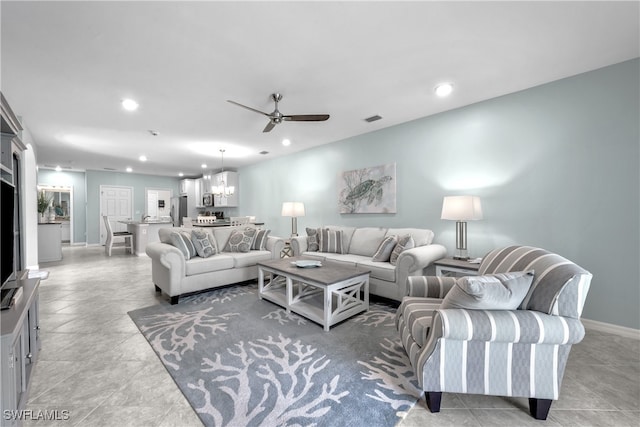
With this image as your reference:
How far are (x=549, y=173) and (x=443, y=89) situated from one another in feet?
4.81

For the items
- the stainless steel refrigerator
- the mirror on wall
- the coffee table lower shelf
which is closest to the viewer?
the coffee table lower shelf

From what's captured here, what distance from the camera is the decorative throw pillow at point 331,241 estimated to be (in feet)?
13.6

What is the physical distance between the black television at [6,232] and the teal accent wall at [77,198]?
343 inches

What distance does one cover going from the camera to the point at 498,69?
8.29ft

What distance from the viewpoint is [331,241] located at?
165 inches

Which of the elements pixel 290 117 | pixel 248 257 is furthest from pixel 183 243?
pixel 290 117

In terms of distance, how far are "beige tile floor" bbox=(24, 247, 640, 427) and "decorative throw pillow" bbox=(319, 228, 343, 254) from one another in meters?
2.59

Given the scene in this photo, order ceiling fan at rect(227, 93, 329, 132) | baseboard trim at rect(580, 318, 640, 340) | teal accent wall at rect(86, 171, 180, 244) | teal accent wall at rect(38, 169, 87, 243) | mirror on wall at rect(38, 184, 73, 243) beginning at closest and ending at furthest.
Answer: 1. baseboard trim at rect(580, 318, 640, 340)
2. ceiling fan at rect(227, 93, 329, 132)
3. mirror on wall at rect(38, 184, 73, 243)
4. teal accent wall at rect(38, 169, 87, 243)
5. teal accent wall at rect(86, 171, 180, 244)

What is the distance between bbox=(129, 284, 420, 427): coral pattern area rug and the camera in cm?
150

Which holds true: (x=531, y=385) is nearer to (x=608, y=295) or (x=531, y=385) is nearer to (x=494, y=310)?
(x=494, y=310)

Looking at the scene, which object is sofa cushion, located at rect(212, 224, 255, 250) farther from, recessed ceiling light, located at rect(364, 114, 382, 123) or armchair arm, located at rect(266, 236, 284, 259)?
recessed ceiling light, located at rect(364, 114, 382, 123)

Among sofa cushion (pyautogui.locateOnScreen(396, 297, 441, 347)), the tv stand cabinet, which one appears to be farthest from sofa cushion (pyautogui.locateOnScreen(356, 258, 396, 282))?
the tv stand cabinet

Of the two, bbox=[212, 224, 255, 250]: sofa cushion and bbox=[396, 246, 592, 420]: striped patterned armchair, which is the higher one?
bbox=[212, 224, 255, 250]: sofa cushion

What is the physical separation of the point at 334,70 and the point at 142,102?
2.41 m
